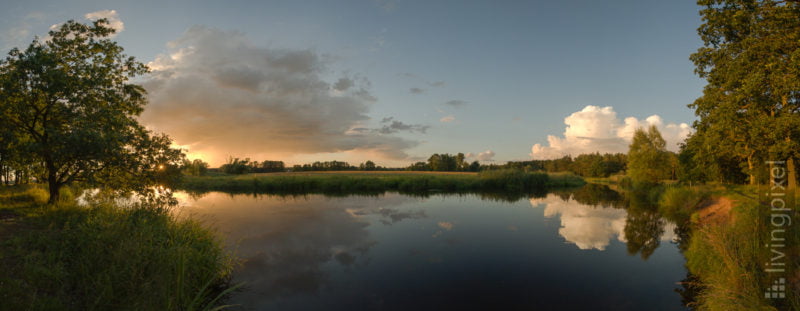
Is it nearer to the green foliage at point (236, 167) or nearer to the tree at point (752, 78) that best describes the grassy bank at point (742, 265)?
the tree at point (752, 78)

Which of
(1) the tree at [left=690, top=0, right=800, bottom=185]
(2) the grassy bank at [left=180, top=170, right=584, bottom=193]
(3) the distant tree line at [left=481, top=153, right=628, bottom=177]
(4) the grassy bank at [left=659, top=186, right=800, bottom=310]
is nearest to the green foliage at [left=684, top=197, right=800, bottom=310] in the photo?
(4) the grassy bank at [left=659, top=186, right=800, bottom=310]

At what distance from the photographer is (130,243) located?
6.62 m

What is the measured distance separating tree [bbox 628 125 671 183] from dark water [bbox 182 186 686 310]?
94.4ft

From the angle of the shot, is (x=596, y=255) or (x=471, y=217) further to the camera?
(x=471, y=217)

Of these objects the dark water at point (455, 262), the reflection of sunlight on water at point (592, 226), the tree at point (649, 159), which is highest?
the tree at point (649, 159)

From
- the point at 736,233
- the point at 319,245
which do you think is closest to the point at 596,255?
the point at 736,233

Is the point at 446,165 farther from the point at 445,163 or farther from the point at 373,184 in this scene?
the point at 373,184

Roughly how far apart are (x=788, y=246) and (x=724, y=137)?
1172 centimetres

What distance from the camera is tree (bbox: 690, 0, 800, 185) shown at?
1342 cm

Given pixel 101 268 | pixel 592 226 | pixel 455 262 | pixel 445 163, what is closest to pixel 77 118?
pixel 101 268

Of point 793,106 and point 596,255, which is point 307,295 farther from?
point 793,106

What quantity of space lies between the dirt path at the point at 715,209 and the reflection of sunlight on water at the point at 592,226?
1.89m

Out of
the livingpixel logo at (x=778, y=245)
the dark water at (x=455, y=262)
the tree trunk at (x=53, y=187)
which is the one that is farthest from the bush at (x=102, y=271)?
the livingpixel logo at (x=778, y=245)

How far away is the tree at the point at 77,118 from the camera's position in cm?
1073
